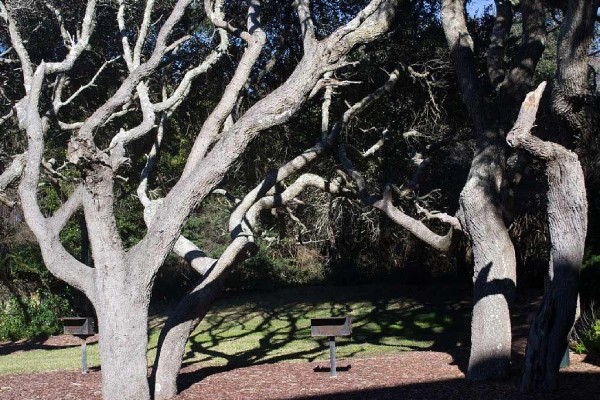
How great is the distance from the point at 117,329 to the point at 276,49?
8.40 metres

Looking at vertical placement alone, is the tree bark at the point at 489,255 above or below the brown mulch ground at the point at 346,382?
Answer: above

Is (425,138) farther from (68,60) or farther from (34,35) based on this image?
(34,35)

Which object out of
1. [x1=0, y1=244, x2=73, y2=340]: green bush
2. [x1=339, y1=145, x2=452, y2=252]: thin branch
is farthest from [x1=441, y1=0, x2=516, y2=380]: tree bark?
[x1=0, y1=244, x2=73, y2=340]: green bush

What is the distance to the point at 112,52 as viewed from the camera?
18.8 m

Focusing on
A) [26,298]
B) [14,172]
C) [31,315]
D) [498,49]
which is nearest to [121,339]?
[14,172]

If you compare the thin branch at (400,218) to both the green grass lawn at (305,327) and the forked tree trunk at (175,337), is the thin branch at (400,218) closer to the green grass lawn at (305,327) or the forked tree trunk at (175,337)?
the forked tree trunk at (175,337)

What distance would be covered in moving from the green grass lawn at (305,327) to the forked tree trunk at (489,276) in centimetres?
434

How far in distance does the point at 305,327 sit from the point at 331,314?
155 cm

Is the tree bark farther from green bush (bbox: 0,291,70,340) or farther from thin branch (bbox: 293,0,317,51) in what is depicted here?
green bush (bbox: 0,291,70,340)

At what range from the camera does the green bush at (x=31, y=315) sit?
68.1 feet

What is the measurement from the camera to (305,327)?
19969mm

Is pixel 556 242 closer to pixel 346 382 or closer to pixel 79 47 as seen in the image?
pixel 346 382

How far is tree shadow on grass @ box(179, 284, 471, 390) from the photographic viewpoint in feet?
50.6

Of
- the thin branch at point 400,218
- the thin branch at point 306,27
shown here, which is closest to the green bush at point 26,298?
the thin branch at point 400,218
